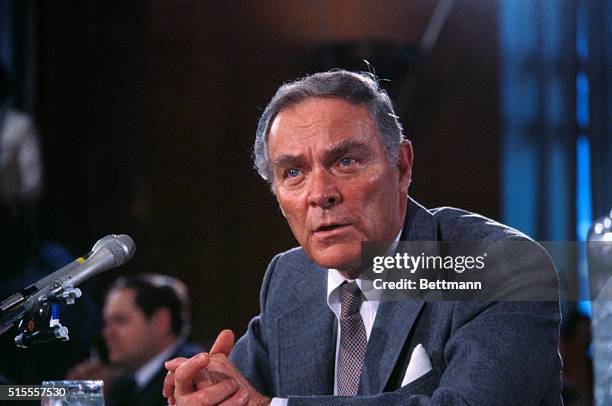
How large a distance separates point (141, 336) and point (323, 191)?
1.20 meters

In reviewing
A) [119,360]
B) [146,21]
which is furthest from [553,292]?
[146,21]

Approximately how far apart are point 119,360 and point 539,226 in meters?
1.34

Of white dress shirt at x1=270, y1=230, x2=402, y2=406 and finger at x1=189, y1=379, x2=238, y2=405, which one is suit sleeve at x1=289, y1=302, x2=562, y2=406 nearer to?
finger at x1=189, y1=379, x2=238, y2=405

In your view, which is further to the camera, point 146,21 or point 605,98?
point 146,21

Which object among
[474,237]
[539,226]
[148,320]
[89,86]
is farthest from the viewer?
[89,86]

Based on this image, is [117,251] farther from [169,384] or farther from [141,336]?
[141,336]

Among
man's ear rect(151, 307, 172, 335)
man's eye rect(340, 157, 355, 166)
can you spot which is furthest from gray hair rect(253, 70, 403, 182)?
man's ear rect(151, 307, 172, 335)

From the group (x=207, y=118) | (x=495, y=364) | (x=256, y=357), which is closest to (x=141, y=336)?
(x=207, y=118)

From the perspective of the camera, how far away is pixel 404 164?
1862 millimetres

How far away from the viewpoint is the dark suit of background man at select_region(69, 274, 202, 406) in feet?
8.10

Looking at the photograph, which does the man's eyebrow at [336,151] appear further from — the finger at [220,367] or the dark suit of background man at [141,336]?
the dark suit of background man at [141,336]

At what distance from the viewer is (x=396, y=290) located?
1.74m

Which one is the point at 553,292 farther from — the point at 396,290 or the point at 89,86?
the point at 89,86

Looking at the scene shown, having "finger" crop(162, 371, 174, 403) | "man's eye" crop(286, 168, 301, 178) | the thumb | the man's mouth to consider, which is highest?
"man's eye" crop(286, 168, 301, 178)
